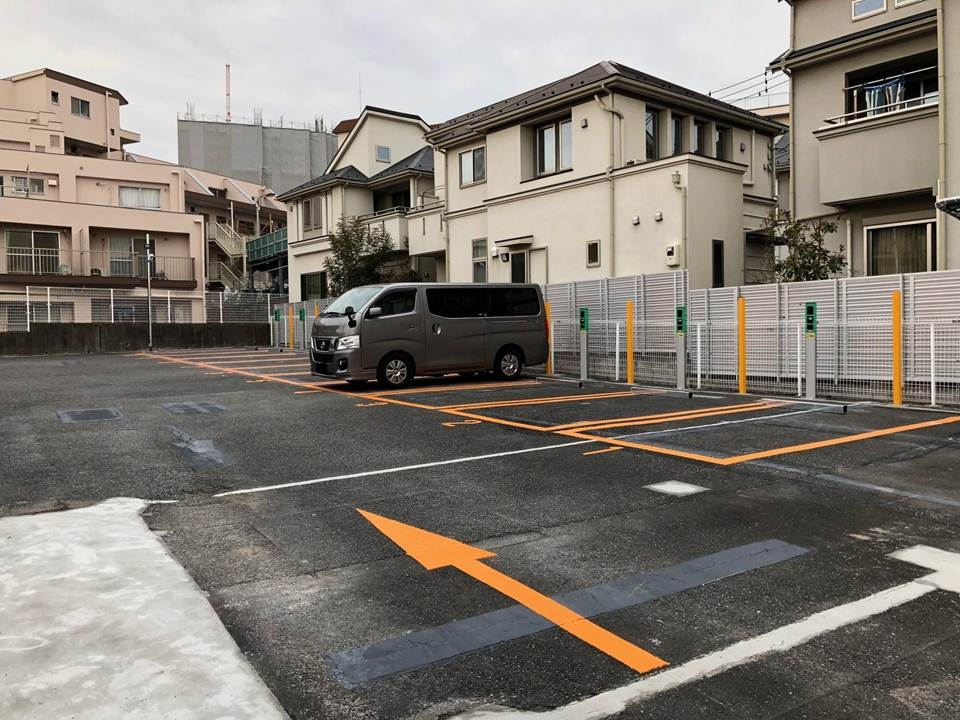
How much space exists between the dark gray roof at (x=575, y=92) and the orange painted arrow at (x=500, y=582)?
16.2m

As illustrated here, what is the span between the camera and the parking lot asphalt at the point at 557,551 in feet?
9.40

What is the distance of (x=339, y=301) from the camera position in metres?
14.5

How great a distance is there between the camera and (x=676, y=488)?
588cm

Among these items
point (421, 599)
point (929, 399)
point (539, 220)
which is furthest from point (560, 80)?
point (421, 599)

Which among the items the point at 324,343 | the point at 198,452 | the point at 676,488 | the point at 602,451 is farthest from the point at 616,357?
the point at 198,452

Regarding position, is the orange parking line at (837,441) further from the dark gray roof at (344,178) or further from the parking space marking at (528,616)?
the dark gray roof at (344,178)

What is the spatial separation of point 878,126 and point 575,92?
7659 millimetres

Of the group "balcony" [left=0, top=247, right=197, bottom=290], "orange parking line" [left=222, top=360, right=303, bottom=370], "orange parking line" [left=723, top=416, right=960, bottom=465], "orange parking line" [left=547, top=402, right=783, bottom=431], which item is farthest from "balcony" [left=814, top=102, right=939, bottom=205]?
"balcony" [left=0, top=247, right=197, bottom=290]

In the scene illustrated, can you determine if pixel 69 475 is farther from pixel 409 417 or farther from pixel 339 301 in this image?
pixel 339 301

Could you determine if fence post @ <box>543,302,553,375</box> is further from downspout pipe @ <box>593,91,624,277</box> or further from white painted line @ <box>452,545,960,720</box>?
white painted line @ <box>452,545,960,720</box>

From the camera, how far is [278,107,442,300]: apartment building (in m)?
28.6

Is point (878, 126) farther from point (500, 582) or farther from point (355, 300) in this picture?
point (500, 582)

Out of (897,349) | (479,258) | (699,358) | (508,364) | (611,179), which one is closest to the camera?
(897,349)

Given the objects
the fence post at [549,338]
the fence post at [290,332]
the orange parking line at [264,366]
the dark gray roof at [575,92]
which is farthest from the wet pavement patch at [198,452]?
the fence post at [290,332]
